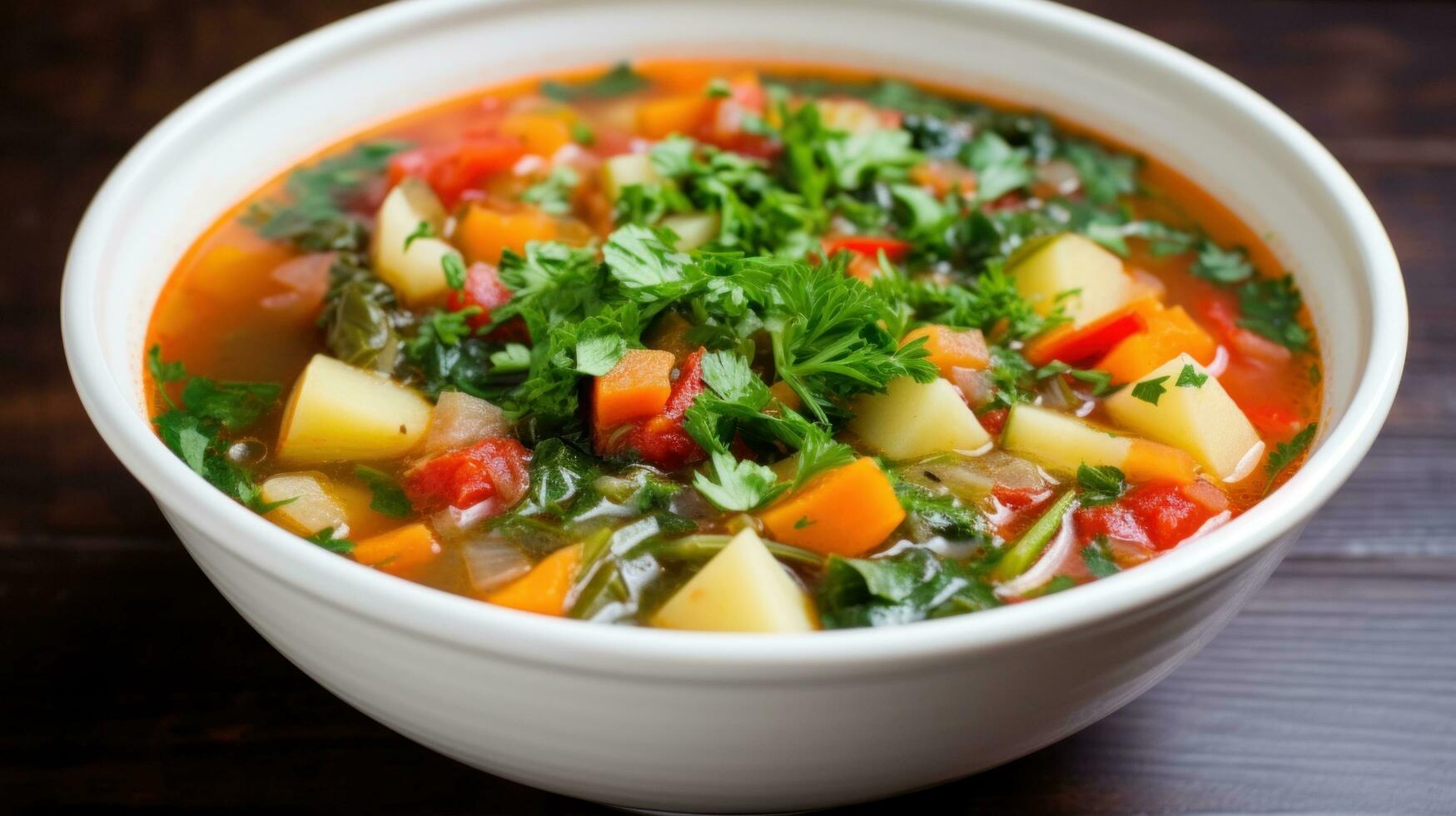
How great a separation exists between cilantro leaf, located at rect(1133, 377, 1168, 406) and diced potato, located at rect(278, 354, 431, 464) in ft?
4.97

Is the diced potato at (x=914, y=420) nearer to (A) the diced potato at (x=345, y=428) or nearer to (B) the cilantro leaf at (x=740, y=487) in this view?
(B) the cilantro leaf at (x=740, y=487)

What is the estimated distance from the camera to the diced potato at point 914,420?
9.16 feet

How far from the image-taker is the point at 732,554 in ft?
7.80

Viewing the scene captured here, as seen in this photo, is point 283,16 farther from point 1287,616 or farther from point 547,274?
point 1287,616

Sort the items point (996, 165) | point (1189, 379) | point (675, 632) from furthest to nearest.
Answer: point (996, 165), point (1189, 379), point (675, 632)

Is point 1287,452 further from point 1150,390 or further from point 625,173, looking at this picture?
point 625,173

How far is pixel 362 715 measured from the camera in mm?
2828

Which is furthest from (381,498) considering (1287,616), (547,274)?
(1287,616)

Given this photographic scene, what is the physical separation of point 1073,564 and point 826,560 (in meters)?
0.50

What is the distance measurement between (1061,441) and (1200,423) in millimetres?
293

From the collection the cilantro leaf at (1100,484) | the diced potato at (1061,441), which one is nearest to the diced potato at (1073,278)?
the diced potato at (1061,441)

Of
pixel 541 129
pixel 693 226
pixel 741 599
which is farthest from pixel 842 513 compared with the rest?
pixel 541 129

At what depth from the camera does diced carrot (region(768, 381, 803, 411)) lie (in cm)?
278

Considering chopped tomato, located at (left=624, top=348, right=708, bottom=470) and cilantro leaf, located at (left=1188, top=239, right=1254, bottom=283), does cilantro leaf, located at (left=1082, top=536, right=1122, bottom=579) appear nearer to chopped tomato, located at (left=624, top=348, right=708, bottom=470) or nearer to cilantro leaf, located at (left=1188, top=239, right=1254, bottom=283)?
chopped tomato, located at (left=624, top=348, right=708, bottom=470)
